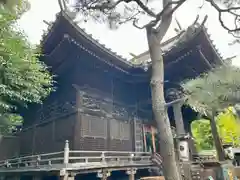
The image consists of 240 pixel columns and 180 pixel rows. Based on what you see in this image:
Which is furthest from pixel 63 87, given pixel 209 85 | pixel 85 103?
pixel 209 85

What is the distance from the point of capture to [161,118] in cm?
434

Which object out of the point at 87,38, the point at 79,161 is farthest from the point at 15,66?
the point at 79,161

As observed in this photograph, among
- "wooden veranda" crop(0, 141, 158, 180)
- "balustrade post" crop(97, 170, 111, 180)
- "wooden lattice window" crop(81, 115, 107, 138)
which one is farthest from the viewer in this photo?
"wooden lattice window" crop(81, 115, 107, 138)

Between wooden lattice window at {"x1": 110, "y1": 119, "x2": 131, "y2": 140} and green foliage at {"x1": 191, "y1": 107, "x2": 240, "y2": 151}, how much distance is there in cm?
1554

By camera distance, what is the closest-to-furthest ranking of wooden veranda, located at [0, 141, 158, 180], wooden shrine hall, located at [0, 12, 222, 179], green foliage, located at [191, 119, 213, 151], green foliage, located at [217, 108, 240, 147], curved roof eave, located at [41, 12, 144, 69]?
wooden veranda, located at [0, 141, 158, 180] → curved roof eave, located at [41, 12, 144, 69] → wooden shrine hall, located at [0, 12, 222, 179] → green foliage, located at [217, 108, 240, 147] → green foliage, located at [191, 119, 213, 151]

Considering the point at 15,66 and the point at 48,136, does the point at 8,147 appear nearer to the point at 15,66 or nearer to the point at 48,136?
the point at 48,136

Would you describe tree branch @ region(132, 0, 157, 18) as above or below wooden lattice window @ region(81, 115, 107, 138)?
above

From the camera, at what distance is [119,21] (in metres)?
5.96

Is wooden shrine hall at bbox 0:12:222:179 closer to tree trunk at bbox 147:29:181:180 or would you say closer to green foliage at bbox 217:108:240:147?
tree trunk at bbox 147:29:181:180

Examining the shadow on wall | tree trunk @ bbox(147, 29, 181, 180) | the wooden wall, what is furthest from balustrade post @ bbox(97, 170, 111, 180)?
the shadow on wall

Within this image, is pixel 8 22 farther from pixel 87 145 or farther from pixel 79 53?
pixel 87 145

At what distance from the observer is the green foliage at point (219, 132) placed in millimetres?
22562

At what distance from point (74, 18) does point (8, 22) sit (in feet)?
6.17

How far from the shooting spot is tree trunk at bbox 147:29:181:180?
4.08 metres
